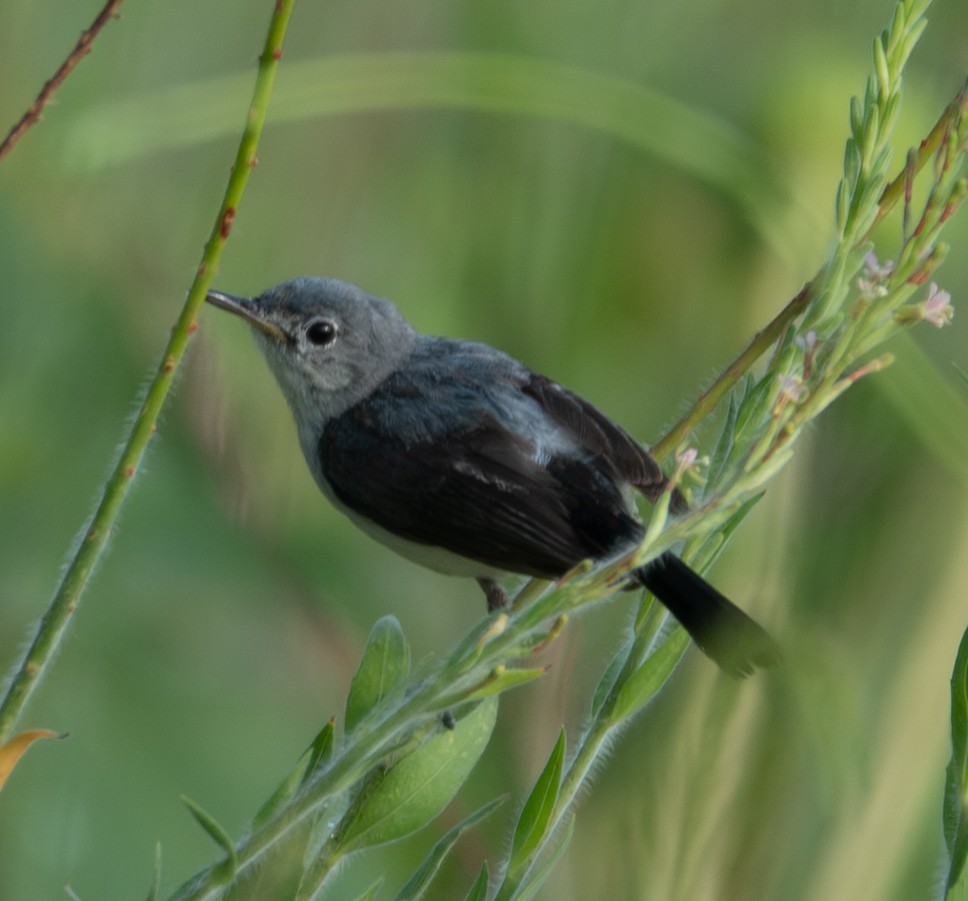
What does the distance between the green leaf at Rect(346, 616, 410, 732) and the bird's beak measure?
3.18ft

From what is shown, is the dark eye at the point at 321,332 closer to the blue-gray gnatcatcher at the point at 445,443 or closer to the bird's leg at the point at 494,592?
the blue-gray gnatcatcher at the point at 445,443

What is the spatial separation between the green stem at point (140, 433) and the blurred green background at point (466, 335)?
0.68 m

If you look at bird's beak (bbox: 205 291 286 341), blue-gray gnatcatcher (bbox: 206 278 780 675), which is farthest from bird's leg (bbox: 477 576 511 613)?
bird's beak (bbox: 205 291 286 341)

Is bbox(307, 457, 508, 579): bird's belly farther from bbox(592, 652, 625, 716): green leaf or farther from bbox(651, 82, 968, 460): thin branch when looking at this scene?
bbox(592, 652, 625, 716): green leaf

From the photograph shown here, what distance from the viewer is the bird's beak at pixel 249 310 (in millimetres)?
1848

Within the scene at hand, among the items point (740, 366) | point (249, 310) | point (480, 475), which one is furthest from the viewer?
point (249, 310)

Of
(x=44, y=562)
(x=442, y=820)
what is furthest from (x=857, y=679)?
(x=44, y=562)

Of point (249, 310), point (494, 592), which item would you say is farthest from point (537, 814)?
point (249, 310)

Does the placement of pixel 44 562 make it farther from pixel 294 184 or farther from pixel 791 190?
pixel 791 190

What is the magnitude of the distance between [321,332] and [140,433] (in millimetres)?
1339

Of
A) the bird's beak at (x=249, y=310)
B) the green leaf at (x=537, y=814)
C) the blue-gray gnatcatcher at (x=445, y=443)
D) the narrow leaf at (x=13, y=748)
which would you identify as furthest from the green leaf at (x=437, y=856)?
the bird's beak at (x=249, y=310)

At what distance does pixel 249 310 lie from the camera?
1957 mm

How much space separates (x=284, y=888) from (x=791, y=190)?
1.25m

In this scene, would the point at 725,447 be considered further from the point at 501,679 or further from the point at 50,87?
the point at 50,87
